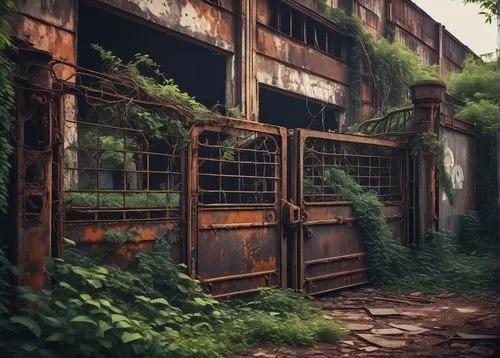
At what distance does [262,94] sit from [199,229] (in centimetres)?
1071

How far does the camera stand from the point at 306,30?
640 inches

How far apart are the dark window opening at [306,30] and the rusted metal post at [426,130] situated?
19.8 feet

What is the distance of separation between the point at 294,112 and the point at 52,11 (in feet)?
34.0

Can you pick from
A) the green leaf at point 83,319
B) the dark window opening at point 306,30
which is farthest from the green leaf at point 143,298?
the dark window opening at point 306,30

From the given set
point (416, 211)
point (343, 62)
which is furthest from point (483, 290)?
point (343, 62)

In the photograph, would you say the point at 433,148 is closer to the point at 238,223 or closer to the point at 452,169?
the point at 452,169

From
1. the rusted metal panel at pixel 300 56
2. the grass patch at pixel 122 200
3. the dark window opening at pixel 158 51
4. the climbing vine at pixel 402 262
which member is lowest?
the climbing vine at pixel 402 262

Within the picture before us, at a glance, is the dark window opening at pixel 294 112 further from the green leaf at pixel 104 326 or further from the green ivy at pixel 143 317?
the green leaf at pixel 104 326

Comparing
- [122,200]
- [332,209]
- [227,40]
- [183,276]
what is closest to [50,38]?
[122,200]

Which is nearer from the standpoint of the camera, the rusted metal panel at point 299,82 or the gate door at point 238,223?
the gate door at point 238,223

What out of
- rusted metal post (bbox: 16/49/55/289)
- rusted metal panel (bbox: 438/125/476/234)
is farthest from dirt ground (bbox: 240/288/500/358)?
rusted metal panel (bbox: 438/125/476/234)

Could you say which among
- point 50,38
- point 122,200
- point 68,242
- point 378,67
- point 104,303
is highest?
point 378,67

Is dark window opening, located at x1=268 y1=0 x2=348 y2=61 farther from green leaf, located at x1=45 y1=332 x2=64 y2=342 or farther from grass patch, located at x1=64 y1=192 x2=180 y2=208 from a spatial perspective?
green leaf, located at x1=45 y1=332 x2=64 y2=342

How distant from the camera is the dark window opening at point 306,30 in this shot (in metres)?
→ 15.0
